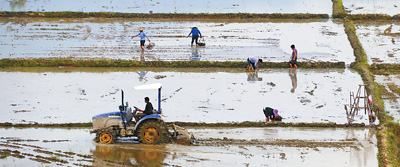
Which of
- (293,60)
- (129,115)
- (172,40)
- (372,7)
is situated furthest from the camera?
(372,7)

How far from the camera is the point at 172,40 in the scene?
20.1m

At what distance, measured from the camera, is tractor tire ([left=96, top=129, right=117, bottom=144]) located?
463 inches

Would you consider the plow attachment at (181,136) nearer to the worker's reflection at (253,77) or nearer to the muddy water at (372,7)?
the worker's reflection at (253,77)

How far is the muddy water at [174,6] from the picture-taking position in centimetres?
2331

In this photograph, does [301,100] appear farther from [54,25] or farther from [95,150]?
[54,25]

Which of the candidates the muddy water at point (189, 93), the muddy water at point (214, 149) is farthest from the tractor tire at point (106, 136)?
the muddy water at point (189, 93)

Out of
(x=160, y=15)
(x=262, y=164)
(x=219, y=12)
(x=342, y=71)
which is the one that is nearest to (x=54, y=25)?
(x=160, y=15)

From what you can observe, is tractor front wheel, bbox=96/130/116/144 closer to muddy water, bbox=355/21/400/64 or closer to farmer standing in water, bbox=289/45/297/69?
farmer standing in water, bbox=289/45/297/69

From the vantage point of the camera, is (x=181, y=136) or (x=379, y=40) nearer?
(x=181, y=136)

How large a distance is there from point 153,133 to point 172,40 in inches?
345

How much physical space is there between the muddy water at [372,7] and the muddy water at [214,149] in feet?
37.8

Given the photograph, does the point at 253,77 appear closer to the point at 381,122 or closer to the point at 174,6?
the point at 381,122

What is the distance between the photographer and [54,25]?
2164cm

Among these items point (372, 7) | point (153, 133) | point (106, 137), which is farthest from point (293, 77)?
point (372, 7)
